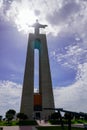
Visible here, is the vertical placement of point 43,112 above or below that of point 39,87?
below

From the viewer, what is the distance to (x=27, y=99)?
187 feet

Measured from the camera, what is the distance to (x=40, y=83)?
2331 inches

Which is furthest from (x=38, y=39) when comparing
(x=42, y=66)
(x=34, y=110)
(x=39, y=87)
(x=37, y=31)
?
(x=34, y=110)

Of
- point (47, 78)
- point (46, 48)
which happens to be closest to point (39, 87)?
point (47, 78)

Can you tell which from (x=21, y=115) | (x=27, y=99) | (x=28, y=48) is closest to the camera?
(x=21, y=115)

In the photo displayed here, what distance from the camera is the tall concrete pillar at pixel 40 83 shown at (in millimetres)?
56781

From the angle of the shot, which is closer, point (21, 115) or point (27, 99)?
point (21, 115)

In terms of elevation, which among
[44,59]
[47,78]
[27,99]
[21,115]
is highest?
[44,59]

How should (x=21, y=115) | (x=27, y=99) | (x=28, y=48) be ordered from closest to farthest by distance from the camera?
(x=21, y=115) → (x=27, y=99) → (x=28, y=48)

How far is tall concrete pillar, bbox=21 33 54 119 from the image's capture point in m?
56.8

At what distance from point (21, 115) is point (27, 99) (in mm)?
7211

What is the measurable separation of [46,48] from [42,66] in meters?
4.74

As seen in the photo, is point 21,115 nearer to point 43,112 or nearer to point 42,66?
point 43,112

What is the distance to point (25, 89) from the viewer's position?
5772cm
